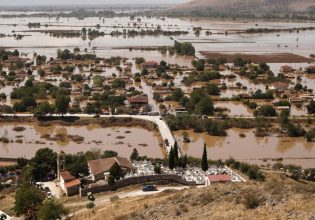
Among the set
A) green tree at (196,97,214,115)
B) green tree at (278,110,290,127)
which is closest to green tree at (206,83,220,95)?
green tree at (196,97,214,115)

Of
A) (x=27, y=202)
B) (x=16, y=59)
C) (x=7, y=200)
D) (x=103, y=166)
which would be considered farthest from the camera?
(x=16, y=59)

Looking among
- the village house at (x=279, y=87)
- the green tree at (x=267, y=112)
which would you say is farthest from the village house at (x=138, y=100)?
the village house at (x=279, y=87)

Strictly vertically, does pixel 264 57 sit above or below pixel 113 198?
above

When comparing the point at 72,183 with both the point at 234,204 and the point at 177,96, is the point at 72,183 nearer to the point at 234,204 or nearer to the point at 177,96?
the point at 234,204

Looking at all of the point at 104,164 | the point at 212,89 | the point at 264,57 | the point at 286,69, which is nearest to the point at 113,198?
the point at 104,164

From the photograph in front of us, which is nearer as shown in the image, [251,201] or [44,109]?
[251,201]

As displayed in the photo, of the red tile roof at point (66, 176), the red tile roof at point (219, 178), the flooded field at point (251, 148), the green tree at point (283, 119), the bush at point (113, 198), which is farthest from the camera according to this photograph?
the green tree at point (283, 119)

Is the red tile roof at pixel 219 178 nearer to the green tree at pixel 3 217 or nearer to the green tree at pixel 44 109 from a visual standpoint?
the green tree at pixel 3 217

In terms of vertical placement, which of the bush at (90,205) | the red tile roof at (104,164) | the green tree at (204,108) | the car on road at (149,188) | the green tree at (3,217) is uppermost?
the green tree at (204,108)
